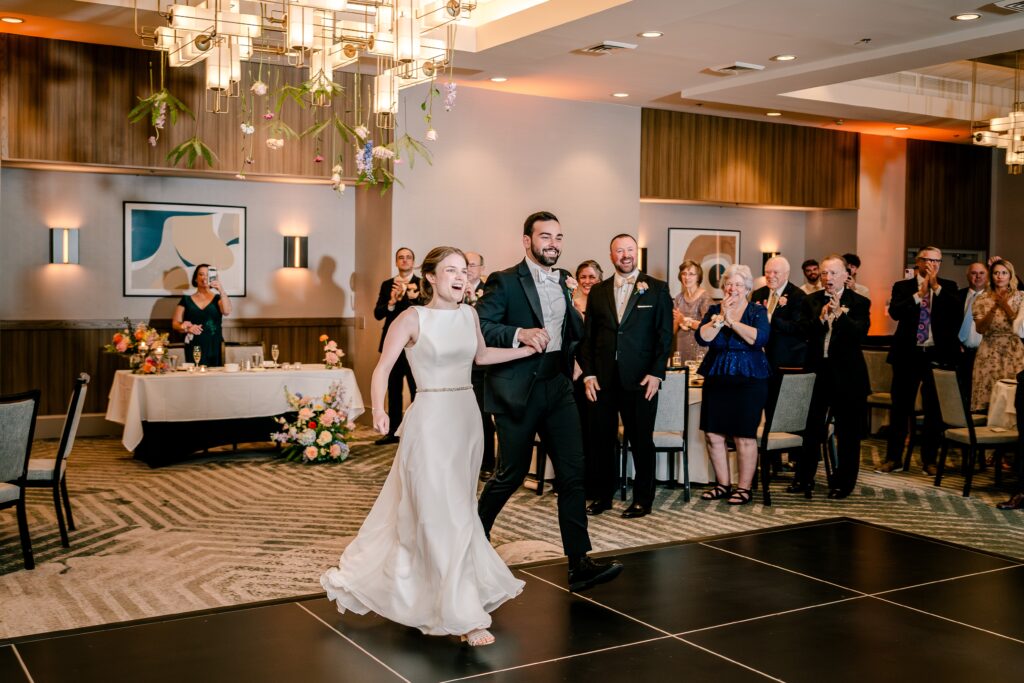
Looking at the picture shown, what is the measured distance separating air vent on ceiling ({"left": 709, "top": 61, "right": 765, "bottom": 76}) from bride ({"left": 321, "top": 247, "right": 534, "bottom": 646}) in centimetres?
577

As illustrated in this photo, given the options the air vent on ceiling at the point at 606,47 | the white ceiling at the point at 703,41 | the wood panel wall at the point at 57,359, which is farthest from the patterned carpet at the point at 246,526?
the air vent on ceiling at the point at 606,47

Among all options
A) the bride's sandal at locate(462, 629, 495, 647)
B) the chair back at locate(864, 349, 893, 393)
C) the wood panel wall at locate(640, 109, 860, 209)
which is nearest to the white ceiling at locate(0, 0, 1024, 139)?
the wood panel wall at locate(640, 109, 860, 209)

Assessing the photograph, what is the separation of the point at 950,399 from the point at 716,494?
188cm

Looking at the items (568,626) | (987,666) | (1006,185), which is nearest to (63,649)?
(568,626)

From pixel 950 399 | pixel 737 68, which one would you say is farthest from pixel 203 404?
pixel 950 399

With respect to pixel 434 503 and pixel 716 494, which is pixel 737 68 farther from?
pixel 434 503

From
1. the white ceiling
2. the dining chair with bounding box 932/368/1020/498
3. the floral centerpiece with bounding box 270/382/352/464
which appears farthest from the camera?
the floral centerpiece with bounding box 270/382/352/464

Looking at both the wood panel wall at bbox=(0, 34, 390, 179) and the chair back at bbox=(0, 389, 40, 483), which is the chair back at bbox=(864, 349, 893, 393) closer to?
the wood panel wall at bbox=(0, 34, 390, 179)

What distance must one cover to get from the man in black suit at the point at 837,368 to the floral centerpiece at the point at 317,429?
3701mm

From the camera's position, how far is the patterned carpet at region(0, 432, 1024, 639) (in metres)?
4.79

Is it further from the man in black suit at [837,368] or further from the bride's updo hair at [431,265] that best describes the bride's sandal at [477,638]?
the man in black suit at [837,368]

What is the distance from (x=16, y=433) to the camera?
5.00m

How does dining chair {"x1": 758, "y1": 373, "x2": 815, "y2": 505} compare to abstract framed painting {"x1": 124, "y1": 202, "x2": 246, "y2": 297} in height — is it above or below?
below

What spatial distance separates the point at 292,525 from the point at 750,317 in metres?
3.15
